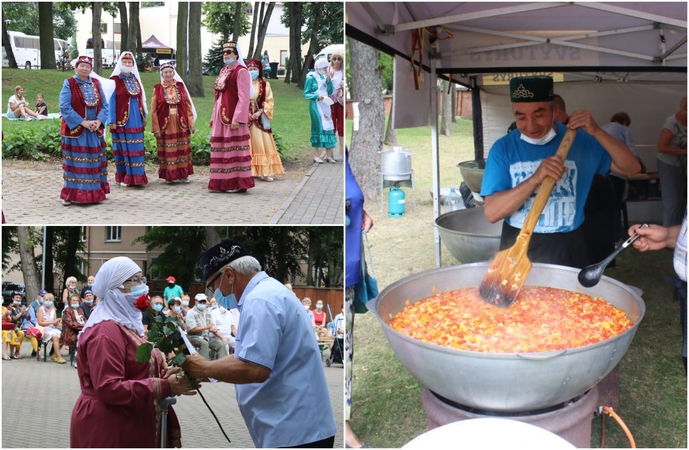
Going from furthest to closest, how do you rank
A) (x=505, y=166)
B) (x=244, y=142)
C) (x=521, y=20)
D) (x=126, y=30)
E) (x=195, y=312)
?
(x=126, y=30), (x=195, y=312), (x=244, y=142), (x=521, y=20), (x=505, y=166)

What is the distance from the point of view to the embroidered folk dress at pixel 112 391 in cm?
254

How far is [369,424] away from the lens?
3.78 metres

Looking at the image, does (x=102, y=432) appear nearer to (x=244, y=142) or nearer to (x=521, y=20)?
(x=521, y=20)

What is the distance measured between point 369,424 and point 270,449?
4.59 ft

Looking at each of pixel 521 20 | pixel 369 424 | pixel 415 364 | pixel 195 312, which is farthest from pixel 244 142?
pixel 415 364

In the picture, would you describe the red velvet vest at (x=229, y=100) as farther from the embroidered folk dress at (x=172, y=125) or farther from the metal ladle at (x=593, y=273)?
the metal ladle at (x=593, y=273)

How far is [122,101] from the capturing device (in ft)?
22.9

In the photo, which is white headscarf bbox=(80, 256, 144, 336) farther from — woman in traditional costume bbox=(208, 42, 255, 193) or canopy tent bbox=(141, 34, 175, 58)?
canopy tent bbox=(141, 34, 175, 58)

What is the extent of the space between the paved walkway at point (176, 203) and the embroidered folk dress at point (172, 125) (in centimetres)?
18

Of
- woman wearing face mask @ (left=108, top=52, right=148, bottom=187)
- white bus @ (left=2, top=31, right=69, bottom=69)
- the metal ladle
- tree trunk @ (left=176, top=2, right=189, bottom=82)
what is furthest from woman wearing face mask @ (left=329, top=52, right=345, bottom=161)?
white bus @ (left=2, top=31, right=69, bottom=69)

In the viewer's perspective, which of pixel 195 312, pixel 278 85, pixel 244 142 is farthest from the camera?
pixel 278 85

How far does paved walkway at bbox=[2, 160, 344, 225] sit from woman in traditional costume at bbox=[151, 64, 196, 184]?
197 mm

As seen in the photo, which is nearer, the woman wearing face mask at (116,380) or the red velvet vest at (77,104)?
the woman wearing face mask at (116,380)

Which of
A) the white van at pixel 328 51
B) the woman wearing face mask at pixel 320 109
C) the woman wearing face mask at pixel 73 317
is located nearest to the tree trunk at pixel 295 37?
the white van at pixel 328 51
